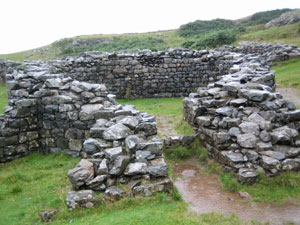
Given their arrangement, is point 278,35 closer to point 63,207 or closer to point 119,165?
point 119,165

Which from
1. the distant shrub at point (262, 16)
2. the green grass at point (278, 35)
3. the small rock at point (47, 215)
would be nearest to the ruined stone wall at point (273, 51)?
the green grass at point (278, 35)

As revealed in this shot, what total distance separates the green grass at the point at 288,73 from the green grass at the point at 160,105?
257 inches

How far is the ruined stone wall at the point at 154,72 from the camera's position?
17.6 metres

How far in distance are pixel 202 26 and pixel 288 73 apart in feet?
127

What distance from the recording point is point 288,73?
65.6 ft

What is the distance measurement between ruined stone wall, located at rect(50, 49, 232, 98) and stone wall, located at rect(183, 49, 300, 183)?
8491 millimetres

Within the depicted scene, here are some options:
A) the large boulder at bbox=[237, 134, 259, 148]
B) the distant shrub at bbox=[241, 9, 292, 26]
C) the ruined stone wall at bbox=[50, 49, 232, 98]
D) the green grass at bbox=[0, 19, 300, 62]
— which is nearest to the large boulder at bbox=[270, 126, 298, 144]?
the large boulder at bbox=[237, 134, 259, 148]

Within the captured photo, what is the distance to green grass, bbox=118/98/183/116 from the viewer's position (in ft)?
46.6

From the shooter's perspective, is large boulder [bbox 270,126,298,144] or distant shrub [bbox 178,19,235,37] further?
distant shrub [bbox 178,19,235,37]

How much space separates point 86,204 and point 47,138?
4.07 metres

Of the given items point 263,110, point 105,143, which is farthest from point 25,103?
point 263,110

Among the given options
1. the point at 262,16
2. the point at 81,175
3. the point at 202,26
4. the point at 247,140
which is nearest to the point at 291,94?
the point at 247,140

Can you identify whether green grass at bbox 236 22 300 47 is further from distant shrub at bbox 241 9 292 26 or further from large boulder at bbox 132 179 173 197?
large boulder at bbox 132 179 173 197

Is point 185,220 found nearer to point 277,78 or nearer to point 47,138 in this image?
point 47,138
